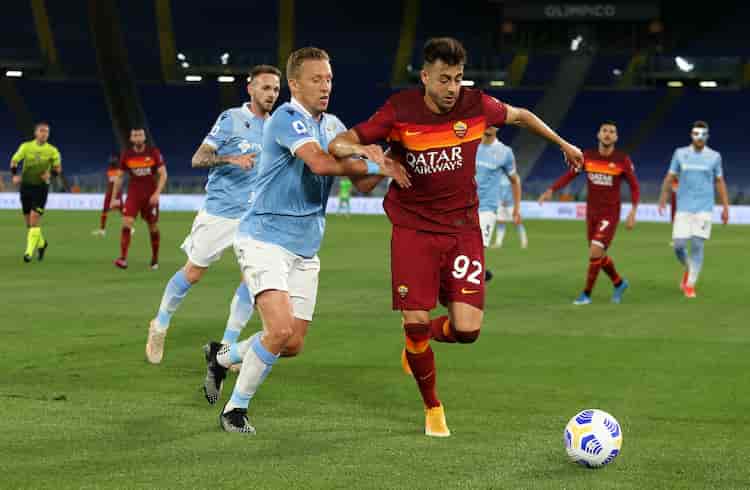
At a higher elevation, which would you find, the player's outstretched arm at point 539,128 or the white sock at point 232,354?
the player's outstretched arm at point 539,128

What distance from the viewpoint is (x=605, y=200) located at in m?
14.3

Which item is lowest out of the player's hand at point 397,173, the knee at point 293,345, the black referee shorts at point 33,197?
the black referee shorts at point 33,197

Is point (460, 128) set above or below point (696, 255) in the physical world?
above

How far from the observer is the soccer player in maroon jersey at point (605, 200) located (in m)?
14.1

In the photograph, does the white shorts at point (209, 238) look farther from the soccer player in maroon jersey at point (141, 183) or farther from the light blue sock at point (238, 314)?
the soccer player in maroon jersey at point (141, 183)

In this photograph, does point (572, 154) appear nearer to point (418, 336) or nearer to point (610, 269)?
point (418, 336)

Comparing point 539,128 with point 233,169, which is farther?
point 233,169

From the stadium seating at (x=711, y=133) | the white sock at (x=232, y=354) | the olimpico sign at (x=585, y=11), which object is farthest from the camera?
the olimpico sign at (x=585, y=11)

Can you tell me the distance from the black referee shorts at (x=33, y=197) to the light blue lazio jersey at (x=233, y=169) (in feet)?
37.3

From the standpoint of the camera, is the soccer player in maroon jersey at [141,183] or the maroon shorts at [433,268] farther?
the soccer player in maroon jersey at [141,183]

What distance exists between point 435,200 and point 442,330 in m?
1.01

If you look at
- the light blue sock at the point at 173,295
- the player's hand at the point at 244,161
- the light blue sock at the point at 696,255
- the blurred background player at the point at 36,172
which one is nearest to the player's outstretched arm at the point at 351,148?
the player's hand at the point at 244,161

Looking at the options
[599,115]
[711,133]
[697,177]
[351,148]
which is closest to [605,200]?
[697,177]

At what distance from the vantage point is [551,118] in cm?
4878
